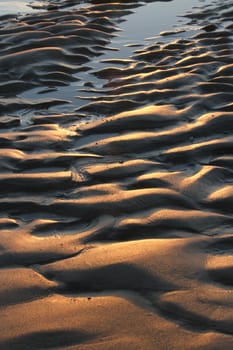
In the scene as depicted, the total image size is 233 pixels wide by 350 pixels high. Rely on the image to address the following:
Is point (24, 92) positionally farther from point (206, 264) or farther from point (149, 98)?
point (206, 264)

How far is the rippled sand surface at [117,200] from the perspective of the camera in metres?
2.48

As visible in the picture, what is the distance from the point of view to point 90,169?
13.2ft

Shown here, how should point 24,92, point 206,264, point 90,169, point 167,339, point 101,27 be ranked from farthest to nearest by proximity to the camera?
point 101,27
point 24,92
point 90,169
point 206,264
point 167,339

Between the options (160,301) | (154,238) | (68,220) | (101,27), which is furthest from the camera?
(101,27)

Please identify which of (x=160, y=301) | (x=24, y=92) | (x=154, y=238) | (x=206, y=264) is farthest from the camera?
(x=24, y=92)

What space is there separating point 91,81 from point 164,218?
10.4 ft

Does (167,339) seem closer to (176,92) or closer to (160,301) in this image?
(160,301)

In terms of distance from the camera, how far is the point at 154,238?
3086mm

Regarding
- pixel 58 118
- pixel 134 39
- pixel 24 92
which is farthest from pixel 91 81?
pixel 134 39

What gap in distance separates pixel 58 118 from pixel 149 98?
873 millimetres

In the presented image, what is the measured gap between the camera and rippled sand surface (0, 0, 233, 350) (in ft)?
8.13

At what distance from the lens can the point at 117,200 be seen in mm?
3512

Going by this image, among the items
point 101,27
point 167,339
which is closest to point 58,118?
point 167,339

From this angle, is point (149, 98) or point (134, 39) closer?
point (149, 98)
